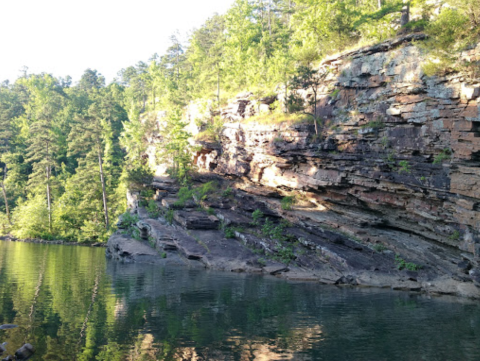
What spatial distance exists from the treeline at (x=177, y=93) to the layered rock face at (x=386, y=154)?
223cm

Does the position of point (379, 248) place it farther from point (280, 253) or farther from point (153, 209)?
point (153, 209)

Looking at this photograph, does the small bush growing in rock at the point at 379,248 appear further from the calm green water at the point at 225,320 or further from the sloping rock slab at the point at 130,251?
the sloping rock slab at the point at 130,251

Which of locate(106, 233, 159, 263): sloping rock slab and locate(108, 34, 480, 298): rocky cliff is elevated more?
locate(108, 34, 480, 298): rocky cliff

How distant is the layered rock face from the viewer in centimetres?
2492

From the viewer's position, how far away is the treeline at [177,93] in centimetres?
3450

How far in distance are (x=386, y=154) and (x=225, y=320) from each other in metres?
19.0

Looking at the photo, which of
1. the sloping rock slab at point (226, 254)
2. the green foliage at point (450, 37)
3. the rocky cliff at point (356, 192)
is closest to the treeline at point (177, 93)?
the green foliage at point (450, 37)

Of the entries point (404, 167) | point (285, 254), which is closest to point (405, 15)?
point (404, 167)

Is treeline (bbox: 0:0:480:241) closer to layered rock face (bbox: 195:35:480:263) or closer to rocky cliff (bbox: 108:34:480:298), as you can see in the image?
layered rock face (bbox: 195:35:480:263)

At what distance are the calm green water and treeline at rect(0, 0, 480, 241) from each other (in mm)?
16848

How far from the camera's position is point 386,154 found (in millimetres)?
29672

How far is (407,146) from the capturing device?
28.5 m

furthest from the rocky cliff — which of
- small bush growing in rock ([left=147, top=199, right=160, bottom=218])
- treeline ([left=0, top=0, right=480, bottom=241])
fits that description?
treeline ([left=0, top=0, right=480, bottom=241])

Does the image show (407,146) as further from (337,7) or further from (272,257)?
(337,7)
